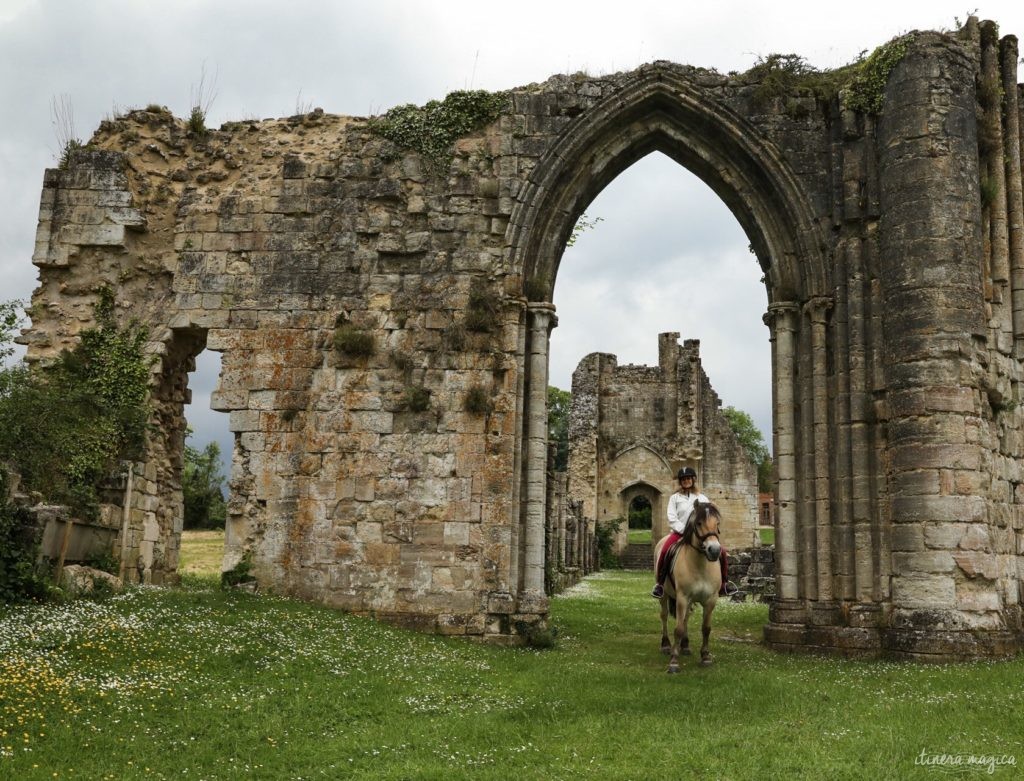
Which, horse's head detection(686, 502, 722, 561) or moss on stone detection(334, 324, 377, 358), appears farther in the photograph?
moss on stone detection(334, 324, 377, 358)

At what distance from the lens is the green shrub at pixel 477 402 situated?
426 inches

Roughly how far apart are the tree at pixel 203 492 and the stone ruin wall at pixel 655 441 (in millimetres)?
13009

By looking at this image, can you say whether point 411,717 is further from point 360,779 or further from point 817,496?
point 817,496

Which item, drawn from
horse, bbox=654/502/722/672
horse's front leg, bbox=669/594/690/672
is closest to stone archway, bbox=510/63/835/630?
horse, bbox=654/502/722/672

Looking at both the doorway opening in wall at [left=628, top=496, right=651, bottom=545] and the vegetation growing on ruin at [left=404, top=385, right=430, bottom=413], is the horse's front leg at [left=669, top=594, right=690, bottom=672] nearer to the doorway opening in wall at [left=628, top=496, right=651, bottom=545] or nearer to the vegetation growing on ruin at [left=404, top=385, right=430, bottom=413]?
the vegetation growing on ruin at [left=404, top=385, right=430, bottom=413]

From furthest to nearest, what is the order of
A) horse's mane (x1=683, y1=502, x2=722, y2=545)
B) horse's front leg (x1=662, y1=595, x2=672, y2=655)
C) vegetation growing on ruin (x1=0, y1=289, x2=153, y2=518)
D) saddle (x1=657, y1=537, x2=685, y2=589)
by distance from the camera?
horse's front leg (x1=662, y1=595, x2=672, y2=655) < vegetation growing on ruin (x1=0, y1=289, x2=153, y2=518) < saddle (x1=657, y1=537, x2=685, y2=589) < horse's mane (x1=683, y1=502, x2=722, y2=545)

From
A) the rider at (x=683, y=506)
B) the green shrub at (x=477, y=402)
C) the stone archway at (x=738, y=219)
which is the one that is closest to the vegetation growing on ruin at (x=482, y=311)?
the stone archway at (x=738, y=219)

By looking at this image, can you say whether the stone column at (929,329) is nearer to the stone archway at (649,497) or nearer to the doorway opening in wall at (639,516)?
the stone archway at (649,497)

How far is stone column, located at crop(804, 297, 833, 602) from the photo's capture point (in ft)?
34.5

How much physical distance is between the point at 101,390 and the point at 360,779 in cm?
742

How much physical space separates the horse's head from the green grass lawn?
1155 millimetres

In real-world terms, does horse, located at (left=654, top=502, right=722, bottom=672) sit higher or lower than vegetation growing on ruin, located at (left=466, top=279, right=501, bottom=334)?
lower

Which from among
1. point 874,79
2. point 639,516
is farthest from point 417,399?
point 639,516

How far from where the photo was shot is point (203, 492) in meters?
31.3
